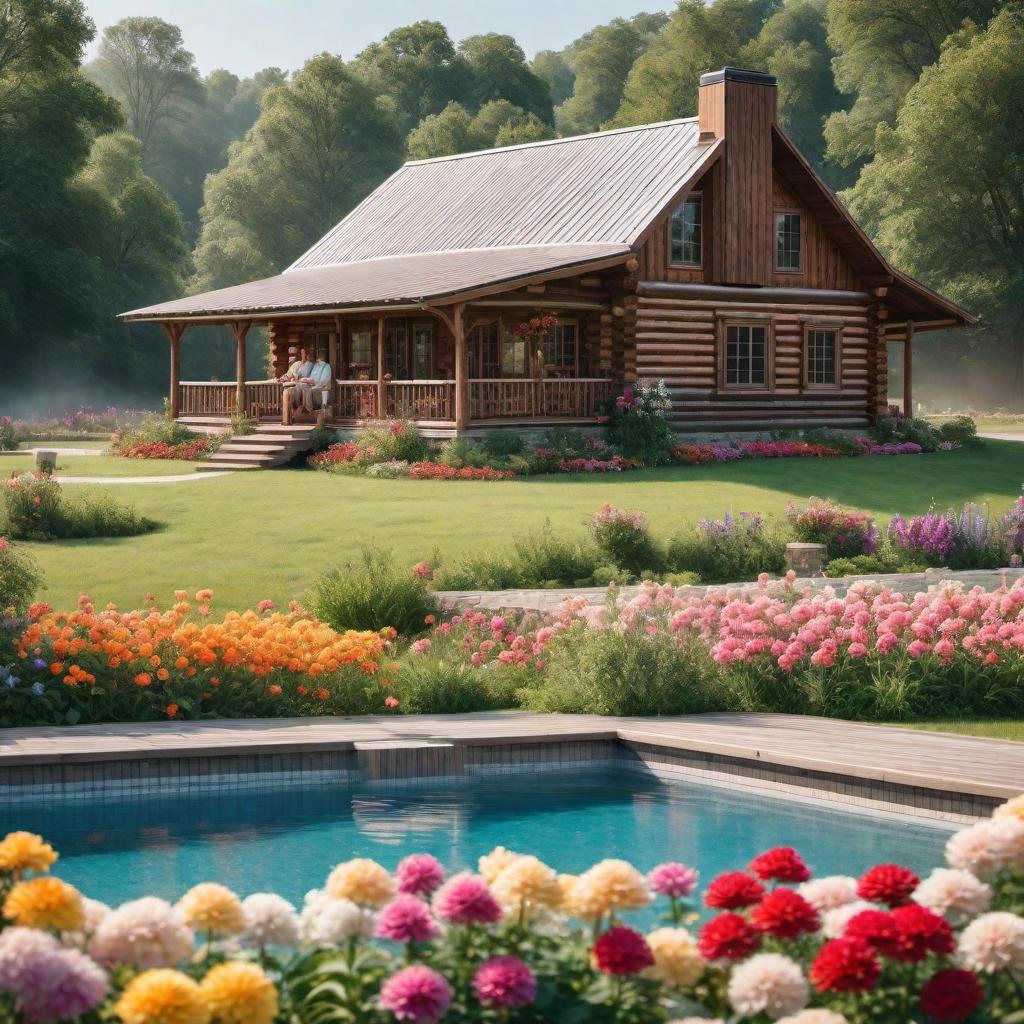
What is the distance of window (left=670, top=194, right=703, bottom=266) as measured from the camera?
30719 millimetres

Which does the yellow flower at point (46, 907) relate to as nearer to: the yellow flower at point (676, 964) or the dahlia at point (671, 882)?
the yellow flower at point (676, 964)

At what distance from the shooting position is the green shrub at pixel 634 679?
11320 mm

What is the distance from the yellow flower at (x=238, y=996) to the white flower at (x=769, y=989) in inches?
45.0

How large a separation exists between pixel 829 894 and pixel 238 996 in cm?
175

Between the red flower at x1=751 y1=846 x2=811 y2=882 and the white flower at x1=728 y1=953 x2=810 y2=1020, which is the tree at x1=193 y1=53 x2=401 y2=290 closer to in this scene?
the red flower at x1=751 y1=846 x2=811 y2=882

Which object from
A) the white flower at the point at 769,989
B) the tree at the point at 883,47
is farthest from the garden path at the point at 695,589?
the tree at the point at 883,47

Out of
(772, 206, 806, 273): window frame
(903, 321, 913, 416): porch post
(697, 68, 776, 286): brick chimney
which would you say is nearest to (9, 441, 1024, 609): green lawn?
(697, 68, 776, 286): brick chimney

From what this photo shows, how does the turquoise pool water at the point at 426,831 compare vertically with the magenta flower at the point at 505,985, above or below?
below

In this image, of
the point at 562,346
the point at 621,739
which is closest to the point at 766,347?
the point at 562,346

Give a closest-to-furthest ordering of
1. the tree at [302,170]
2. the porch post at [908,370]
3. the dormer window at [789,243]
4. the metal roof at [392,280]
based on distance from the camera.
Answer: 1. the metal roof at [392,280]
2. the dormer window at [789,243]
3. the porch post at [908,370]
4. the tree at [302,170]

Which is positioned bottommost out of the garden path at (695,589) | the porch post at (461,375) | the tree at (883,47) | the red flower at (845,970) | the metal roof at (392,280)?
the garden path at (695,589)

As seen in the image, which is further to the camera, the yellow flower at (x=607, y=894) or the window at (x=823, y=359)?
the window at (x=823, y=359)

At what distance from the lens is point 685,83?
69688mm

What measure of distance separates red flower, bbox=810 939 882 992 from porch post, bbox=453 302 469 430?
22863 mm
